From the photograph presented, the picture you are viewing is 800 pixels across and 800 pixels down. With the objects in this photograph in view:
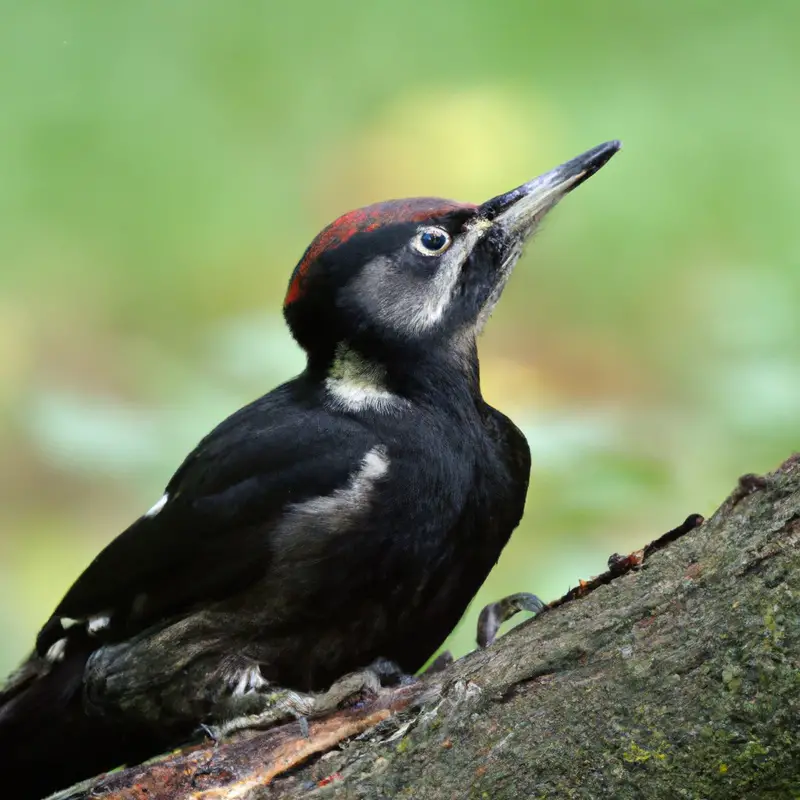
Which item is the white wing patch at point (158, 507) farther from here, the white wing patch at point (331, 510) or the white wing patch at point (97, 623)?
the white wing patch at point (331, 510)

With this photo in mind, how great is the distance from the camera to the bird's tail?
2246 millimetres

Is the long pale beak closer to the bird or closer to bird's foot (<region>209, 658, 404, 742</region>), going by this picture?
the bird

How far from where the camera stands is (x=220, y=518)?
2135mm

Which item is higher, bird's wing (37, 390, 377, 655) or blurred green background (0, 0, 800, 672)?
blurred green background (0, 0, 800, 672)

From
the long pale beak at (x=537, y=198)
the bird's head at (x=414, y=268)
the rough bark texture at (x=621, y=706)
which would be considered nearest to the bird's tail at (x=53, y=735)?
the rough bark texture at (x=621, y=706)

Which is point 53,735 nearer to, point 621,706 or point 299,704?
point 299,704

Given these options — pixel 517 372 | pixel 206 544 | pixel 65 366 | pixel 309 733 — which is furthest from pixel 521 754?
pixel 65 366

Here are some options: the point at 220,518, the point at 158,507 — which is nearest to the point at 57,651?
the point at 158,507

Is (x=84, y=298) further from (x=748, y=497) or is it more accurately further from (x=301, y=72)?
(x=748, y=497)

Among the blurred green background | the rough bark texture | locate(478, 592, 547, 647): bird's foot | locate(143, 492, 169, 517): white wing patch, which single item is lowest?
the rough bark texture

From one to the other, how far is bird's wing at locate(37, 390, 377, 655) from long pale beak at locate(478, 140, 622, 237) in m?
0.52

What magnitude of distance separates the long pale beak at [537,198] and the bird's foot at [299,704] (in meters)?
0.89

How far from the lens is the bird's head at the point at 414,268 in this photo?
2.22m

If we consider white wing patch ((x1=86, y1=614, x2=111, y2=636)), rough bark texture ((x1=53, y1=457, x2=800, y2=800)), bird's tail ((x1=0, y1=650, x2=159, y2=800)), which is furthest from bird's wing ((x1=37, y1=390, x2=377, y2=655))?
rough bark texture ((x1=53, y1=457, x2=800, y2=800))
